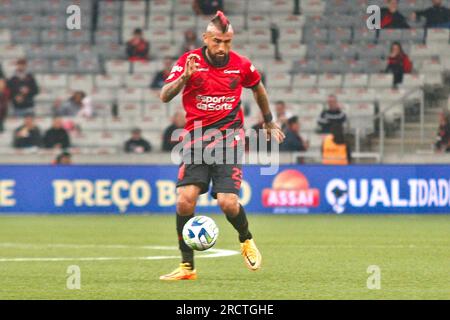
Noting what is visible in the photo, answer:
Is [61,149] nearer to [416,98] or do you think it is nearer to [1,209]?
[1,209]

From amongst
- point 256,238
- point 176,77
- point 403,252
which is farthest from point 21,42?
point 176,77

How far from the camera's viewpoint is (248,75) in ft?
35.6

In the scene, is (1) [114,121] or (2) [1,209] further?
(1) [114,121]

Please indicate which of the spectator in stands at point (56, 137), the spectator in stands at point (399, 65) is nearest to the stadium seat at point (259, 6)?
the spectator in stands at point (399, 65)

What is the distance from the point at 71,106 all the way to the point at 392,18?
7.08 meters

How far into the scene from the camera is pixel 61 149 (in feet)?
78.2

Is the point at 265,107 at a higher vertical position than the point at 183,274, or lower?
higher

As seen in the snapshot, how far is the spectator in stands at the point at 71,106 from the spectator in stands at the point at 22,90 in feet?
1.89

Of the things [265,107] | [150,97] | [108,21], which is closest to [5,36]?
[108,21]

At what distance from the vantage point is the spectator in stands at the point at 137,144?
23875 mm

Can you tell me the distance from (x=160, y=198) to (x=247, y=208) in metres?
1.59

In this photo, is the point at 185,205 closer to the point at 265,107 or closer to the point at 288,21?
the point at 265,107

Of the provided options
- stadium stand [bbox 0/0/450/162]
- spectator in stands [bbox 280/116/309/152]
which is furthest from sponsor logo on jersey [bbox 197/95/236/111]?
stadium stand [bbox 0/0/450/162]

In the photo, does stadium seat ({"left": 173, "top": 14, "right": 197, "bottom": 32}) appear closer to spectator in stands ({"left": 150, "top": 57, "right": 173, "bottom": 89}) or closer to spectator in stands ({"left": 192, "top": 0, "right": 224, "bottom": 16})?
spectator in stands ({"left": 192, "top": 0, "right": 224, "bottom": 16})
